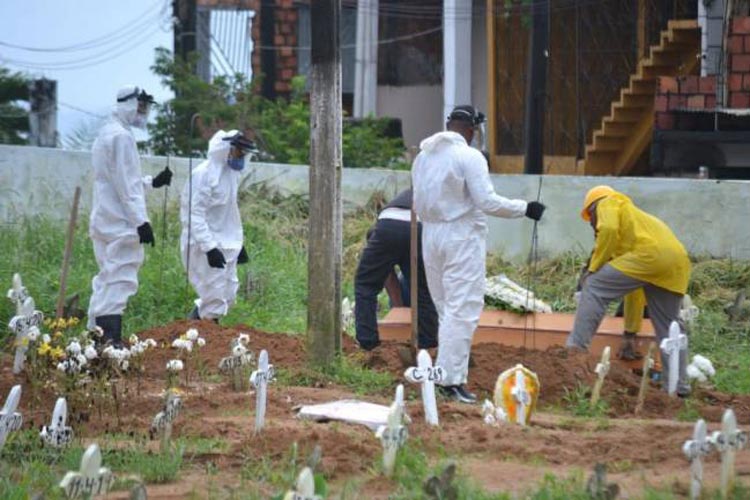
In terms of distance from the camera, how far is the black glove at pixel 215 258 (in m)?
12.9

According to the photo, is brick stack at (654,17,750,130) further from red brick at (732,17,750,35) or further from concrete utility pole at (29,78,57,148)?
concrete utility pole at (29,78,57,148)

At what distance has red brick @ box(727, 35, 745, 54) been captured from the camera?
54.0ft

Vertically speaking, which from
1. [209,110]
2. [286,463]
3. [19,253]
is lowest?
[286,463]

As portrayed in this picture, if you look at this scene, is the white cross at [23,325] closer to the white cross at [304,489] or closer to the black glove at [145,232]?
the black glove at [145,232]

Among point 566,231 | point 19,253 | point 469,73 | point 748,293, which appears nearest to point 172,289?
point 19,253

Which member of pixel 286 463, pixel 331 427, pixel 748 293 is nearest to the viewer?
pixel 286 463

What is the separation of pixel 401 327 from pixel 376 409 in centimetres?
341

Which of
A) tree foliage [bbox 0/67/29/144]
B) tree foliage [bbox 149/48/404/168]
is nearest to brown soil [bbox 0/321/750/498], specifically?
tree foliage [bbox 149/48/404/168]

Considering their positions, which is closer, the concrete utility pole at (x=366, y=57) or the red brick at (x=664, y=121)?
the red brick at (x=664, y=121)

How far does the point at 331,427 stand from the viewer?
28.8ft

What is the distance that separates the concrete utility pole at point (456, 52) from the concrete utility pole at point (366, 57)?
1.83 meters

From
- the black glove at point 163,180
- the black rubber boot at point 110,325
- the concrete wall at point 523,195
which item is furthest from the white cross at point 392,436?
the concrete wall at point 523,195

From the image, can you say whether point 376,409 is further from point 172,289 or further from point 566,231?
point 566,231

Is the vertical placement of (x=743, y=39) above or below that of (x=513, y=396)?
above
